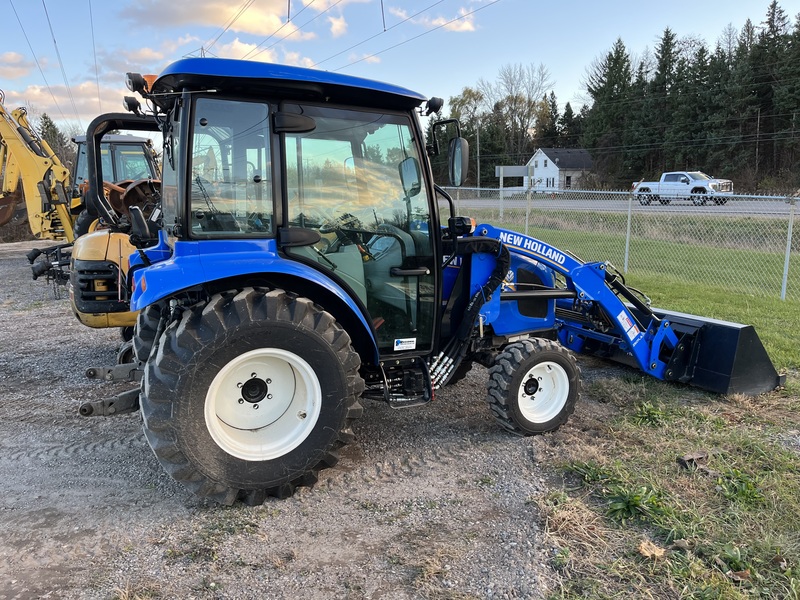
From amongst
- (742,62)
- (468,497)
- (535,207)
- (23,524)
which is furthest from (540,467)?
(742,62)

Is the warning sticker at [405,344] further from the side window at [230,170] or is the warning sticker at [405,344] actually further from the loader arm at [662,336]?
the side window at [230,170]

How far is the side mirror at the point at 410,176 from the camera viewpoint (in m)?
3.74

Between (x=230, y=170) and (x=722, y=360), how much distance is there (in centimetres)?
415

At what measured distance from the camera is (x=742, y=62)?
40781 mm

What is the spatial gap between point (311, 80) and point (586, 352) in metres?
3.84

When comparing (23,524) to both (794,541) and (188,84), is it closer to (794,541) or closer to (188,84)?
(188,84)

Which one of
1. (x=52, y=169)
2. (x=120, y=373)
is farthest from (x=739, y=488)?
(x=52, y=169)

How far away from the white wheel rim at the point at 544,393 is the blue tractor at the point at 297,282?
0.05 feet

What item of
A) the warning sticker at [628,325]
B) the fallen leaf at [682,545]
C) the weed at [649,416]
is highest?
the warning sticker at [628,325]

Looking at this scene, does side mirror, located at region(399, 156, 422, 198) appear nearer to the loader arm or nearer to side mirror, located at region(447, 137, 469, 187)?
side mirror, located at region(447, 137, 469, 187)

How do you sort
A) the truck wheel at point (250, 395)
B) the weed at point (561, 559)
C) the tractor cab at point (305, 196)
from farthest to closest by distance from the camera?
the tractor cab at point (305, 196) → the truck wheel at point (250, 395) → the weed at point (561, 559)

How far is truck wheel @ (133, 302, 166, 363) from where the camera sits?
4074 millimetres

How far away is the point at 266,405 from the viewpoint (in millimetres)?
3355

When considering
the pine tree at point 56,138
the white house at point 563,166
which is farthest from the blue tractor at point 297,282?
the white house at point 563,166
